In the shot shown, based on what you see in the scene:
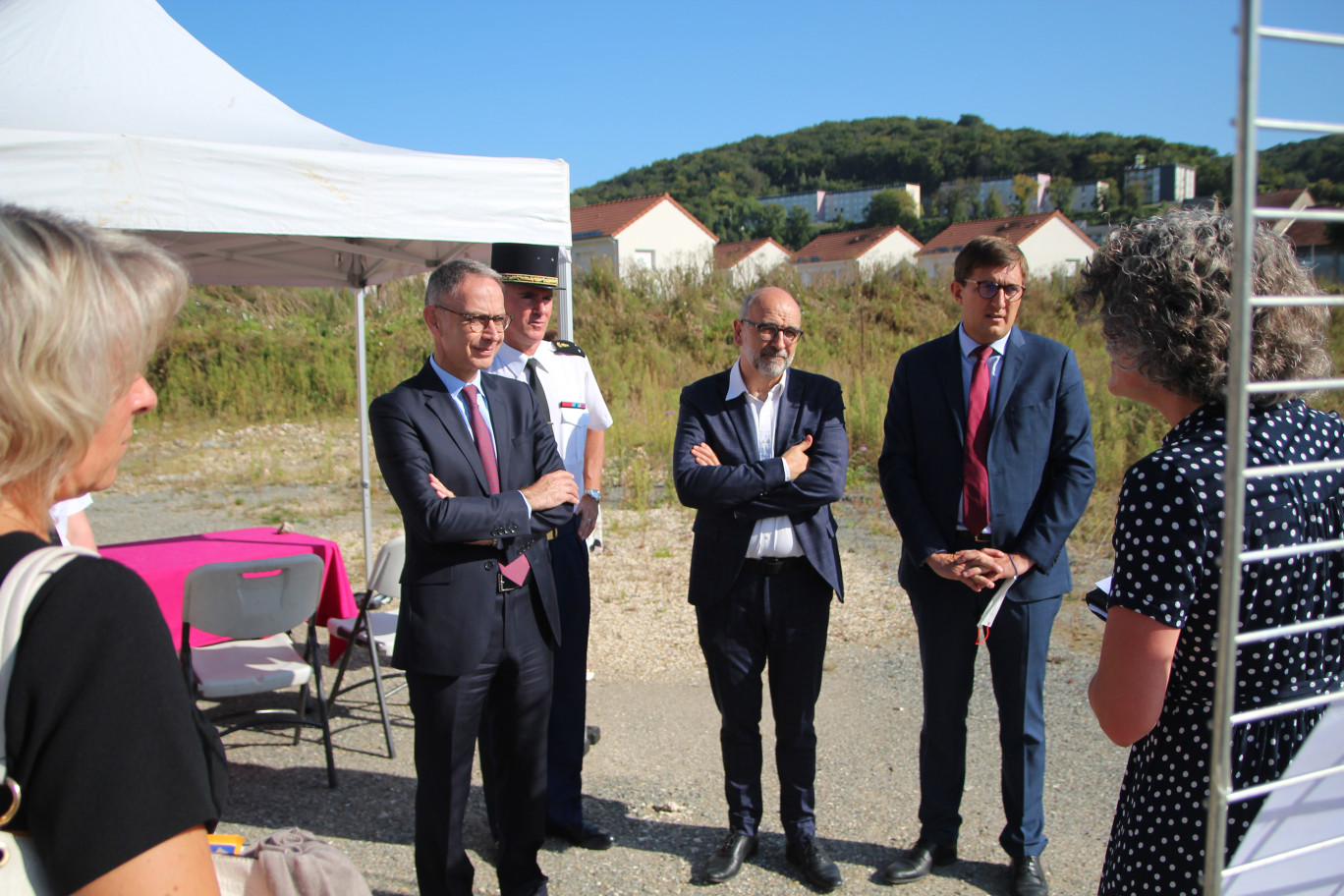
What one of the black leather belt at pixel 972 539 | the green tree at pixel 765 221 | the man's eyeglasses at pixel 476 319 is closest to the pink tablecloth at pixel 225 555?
the man's eyeglasses at pixel 476 319

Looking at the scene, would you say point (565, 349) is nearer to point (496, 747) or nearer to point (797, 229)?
point (496, 747)

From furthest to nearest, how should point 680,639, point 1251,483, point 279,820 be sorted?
1. point 680,639
2. point 279,820
3. point 1251,483

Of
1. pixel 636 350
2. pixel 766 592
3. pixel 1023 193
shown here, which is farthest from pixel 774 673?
pixel 1023 193

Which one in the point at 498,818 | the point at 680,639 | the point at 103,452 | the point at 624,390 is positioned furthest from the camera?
the point at 624,390

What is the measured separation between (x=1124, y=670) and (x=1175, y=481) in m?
0.33

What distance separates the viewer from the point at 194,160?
3.18 m

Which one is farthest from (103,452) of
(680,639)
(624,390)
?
(624,390)

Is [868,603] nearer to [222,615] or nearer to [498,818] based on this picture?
[498,818]

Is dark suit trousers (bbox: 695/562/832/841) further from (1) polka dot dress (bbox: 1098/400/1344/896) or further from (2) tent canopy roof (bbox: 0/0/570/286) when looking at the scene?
(2) tent canopy roof (bbox: 0/0/570/286)

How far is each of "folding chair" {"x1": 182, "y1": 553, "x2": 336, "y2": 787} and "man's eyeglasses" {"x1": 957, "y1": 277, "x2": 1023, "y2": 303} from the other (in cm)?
290

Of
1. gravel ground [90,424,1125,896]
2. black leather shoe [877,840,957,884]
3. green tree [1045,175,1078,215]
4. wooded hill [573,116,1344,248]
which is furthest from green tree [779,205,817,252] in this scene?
black leather shoe [877,840,957,884]

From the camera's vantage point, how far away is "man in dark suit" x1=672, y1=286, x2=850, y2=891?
3068 mm

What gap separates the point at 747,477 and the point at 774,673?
28.3 inches

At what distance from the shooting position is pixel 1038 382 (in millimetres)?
3070
